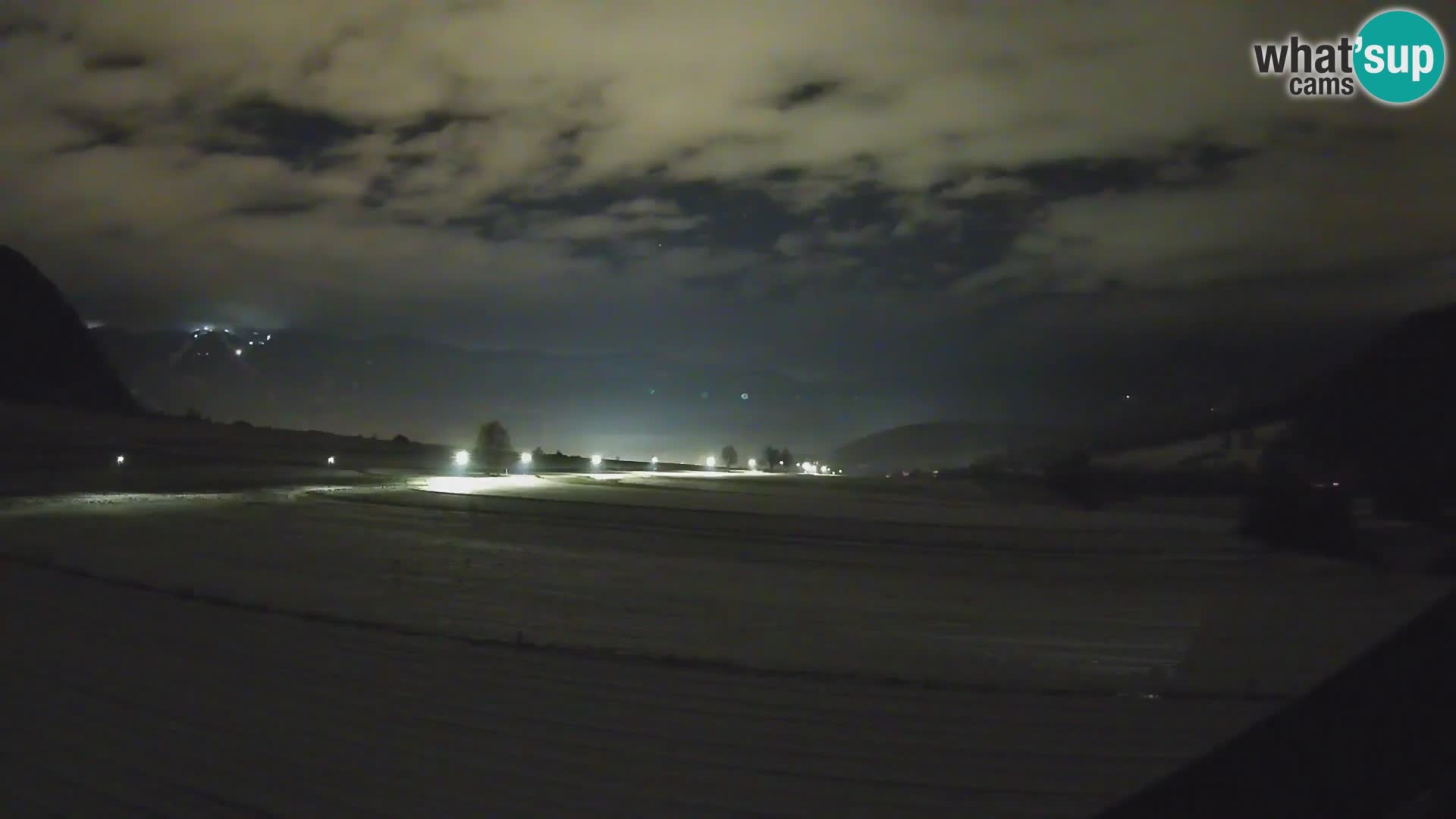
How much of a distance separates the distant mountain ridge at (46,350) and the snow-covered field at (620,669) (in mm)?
70807

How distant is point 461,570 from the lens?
1326 cm

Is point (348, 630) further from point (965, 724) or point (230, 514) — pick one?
point (230, 514)

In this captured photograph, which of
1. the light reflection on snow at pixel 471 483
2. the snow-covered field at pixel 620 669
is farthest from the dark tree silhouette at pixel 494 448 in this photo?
the snow-covered field at pixel 620 669

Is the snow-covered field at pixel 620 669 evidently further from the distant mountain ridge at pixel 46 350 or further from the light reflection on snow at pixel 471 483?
the distant mountain ridge at pixel 46 350

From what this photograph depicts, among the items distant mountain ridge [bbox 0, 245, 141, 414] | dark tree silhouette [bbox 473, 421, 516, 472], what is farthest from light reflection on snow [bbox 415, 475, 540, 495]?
distant mountain ridge [bbox 0, 245, 141, 414]

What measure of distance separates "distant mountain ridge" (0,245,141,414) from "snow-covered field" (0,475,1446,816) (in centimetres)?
7081

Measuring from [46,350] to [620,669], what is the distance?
92.2 meters

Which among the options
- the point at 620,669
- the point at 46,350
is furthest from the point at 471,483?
the point at 46,350

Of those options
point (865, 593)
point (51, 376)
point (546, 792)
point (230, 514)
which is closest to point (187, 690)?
point (546, 792)

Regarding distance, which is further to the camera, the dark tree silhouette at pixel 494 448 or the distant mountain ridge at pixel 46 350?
the distant mountain ridge at pixel 46 350

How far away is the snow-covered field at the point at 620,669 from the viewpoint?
5.42 m

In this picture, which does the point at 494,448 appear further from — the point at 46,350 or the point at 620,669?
the point at 620,669

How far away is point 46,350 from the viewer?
3236 inches

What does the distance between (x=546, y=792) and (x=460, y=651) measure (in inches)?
135
